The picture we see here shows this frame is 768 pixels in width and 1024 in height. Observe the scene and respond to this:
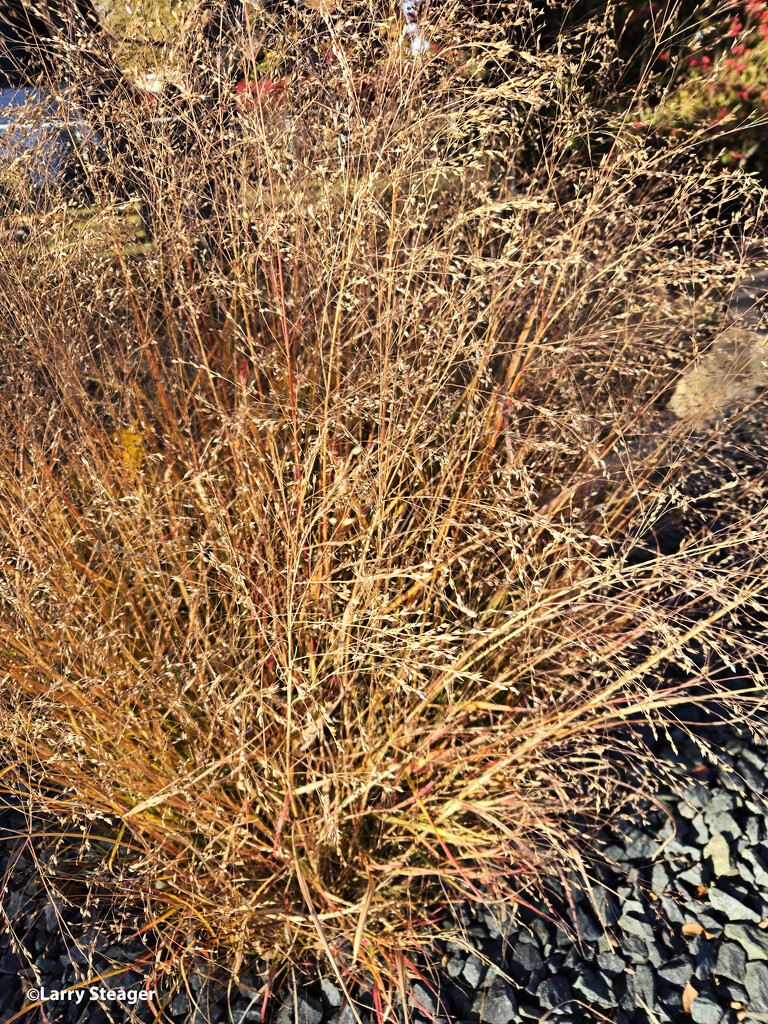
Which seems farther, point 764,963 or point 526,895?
point 526,895

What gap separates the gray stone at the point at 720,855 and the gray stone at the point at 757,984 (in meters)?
0.21

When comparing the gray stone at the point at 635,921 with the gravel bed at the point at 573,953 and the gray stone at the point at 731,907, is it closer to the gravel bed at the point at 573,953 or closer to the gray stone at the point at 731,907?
the gravel bed at the point at 573,953

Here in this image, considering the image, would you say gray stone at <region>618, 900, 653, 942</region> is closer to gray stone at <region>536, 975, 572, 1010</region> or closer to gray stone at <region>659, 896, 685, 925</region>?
gray stone at <region>659, 896, 685, 925</region>

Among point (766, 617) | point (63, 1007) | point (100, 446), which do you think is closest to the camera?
point (63, 1007)

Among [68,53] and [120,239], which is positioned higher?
[68,53]

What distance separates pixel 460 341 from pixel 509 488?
27 centimetres

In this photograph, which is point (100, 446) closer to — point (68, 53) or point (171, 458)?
point (171, 458)

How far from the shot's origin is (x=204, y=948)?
1479 millimetres

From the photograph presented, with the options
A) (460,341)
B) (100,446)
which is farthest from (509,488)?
(100,446)

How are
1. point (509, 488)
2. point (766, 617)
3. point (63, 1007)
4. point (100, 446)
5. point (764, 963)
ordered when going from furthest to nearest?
1. point (766, 617)
2. point (100, 446)
3. point (764, 963)
4. point (63, 1007)
5. point (509, 488)

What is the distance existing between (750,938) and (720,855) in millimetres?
186

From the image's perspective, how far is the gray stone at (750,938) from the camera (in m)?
1.57

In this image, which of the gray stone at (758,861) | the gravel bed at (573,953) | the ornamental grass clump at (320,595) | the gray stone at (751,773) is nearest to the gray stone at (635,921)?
the gravel bed at (573,953)

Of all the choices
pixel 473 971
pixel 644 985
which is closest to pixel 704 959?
pixel 644 985
